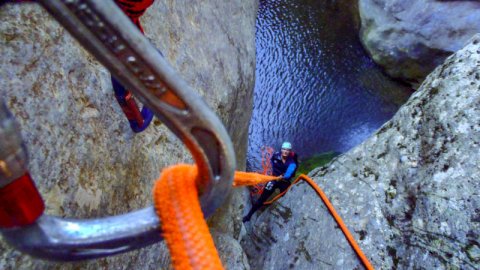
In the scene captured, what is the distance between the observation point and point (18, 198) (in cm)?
74

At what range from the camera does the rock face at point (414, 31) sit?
8.29 meters

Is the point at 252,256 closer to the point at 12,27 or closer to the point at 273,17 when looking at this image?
the point at 12,27

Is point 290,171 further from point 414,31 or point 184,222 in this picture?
point 414,31

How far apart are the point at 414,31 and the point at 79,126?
8.66 metres

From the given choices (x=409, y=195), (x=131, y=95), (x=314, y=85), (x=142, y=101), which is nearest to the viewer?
(x=142, y=101)

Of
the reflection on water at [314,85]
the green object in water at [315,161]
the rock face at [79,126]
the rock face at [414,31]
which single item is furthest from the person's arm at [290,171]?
the rock face at [414,31]

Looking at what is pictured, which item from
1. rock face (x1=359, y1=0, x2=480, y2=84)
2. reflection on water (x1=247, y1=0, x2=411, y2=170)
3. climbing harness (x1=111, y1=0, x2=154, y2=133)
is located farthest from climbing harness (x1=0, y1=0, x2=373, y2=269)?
rock face (x1=359, y1=0, x2=480, y2=84)

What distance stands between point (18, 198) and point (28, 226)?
0.07 metres

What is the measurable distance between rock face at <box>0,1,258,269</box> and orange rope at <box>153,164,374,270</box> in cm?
108

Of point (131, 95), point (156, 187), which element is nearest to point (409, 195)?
point (131, 95)

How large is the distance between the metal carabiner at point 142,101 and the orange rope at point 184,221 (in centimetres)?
3

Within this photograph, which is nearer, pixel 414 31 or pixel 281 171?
pixel 281 171

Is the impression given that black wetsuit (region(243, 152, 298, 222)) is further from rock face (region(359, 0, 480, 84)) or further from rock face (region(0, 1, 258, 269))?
Result: rock face (region(359, 0, 480, 84))

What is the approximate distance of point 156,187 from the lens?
2.66ft
